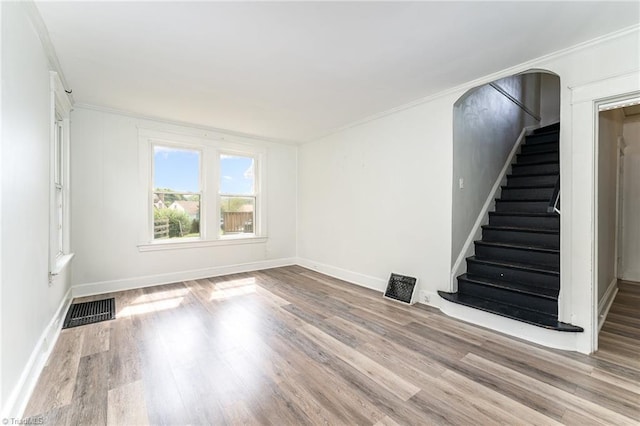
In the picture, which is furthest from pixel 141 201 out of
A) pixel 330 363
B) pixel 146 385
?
pixel 330 363

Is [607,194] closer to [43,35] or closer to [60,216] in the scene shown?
[43,35]

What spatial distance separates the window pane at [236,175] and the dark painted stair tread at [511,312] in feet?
12.5

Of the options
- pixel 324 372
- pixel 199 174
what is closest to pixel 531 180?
pixel 324 372

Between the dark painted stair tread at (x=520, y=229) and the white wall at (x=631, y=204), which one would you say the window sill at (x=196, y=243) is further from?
the white wall at (x=631, y=204)

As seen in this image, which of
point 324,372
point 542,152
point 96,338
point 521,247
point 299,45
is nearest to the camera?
point 324,372

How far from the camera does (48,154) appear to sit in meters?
2.51

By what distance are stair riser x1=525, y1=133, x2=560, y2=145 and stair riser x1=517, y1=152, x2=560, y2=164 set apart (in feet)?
1.13

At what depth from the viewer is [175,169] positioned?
454cm

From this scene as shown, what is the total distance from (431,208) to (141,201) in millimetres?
4177

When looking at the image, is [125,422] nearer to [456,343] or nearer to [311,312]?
[311,312]

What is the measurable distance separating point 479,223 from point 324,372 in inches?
118

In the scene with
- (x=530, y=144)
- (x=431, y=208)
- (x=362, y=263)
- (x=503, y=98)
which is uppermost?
(x=503, y=98)

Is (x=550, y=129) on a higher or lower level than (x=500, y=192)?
higher

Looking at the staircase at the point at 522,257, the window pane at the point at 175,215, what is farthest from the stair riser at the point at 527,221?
the window pane at the point at 175,215
